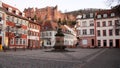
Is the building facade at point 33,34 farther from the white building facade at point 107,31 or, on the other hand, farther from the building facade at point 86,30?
the white building facade at point 107,31

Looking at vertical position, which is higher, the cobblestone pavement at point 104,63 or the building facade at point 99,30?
the building facade at point 99,30

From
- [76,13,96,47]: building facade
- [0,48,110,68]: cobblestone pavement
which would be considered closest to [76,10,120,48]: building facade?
[76,13,96,47]: building facade

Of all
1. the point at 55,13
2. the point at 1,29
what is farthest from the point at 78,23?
the point at 55,13

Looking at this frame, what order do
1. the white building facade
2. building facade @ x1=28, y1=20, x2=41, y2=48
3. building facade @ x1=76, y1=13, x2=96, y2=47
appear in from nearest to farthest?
1. the white building facade
2. building facade @ x1=28, y1=20, x2=41, y2=48
3. building facade @ x1=76, y1=13, x2=96, y2=47

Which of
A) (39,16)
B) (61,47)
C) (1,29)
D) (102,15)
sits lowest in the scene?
(61,47)

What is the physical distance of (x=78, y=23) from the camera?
67.8 m

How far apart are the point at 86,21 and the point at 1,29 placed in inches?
1250

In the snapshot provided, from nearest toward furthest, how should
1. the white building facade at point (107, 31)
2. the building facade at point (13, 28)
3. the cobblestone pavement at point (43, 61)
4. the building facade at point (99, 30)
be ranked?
the cobblestone pavement at point (43, 61), the building facade at point (13, 28), the white building facade at point (107, 31), the building facade at point (99, 30)

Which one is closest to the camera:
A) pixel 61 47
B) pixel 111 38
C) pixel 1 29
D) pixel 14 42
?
pixel 61 47

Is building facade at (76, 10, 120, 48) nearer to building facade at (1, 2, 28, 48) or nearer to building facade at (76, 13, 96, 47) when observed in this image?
building facade at (76, 13, 96, 47)

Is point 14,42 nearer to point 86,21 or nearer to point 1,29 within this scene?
point 1,29

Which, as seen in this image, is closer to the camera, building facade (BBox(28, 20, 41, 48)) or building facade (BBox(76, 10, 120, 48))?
building facade (BBox(76, 10, 120, 48))

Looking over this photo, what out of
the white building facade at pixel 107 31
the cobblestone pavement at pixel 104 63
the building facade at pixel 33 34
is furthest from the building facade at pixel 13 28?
the cobblestone pavement at pixel 104 63

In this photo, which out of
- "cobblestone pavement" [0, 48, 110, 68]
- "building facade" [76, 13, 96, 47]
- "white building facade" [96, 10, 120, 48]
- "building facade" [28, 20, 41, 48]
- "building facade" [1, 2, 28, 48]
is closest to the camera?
"cobblestone pavement" [0, 48, 110, 68]
